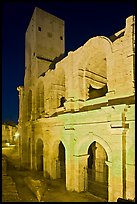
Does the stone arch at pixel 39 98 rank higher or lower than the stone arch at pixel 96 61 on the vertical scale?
lower

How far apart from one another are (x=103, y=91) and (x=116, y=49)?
6.49 metres

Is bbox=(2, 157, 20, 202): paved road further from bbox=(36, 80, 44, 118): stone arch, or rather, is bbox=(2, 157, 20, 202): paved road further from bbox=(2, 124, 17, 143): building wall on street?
bbox=(2, 124, 17, 143): building wall on street

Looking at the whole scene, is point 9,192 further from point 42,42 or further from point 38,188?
point 42,42

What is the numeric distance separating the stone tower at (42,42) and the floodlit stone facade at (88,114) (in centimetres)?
11

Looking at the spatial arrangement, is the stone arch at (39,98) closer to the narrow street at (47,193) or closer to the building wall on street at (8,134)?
the narrow street at (47,193)

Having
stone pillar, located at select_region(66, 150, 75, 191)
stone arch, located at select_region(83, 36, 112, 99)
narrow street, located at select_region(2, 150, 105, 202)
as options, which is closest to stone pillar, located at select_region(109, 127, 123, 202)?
narrow street, located at select_region(2, 150, 105, 202)

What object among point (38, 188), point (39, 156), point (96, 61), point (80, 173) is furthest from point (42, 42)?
point (38, 188)

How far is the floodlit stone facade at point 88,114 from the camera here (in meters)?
8.62

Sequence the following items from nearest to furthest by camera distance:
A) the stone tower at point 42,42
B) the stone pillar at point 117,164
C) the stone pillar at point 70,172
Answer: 1. the stone pillar at point 117,164
2. the stone pillar at point 70,172
3. the stone tower at point 42,42

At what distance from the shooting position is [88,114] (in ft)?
35.0

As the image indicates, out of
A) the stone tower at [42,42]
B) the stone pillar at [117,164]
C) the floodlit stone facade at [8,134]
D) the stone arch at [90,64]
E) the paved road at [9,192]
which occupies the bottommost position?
the floodlit stone facade at [8,134]

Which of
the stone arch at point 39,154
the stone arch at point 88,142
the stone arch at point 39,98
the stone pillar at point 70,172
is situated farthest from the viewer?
the stone arch at point 39,98

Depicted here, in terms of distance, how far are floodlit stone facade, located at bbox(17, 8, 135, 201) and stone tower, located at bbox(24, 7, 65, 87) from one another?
11 cm

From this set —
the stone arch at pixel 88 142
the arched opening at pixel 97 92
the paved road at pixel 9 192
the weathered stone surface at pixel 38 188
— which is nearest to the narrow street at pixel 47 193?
the paved road at pixel 9 192
